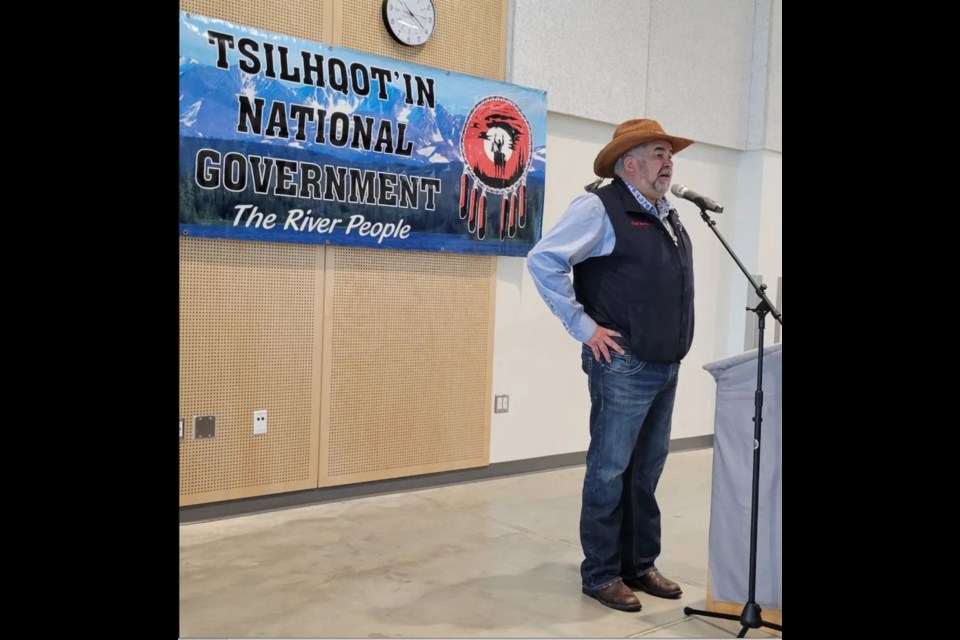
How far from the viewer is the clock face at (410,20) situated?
437cm

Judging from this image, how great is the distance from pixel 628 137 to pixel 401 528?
79.7 inches

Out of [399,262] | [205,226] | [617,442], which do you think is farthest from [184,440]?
[617,442]

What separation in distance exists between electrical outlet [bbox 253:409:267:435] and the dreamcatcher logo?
4.89 feet

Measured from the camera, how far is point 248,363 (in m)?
4.04

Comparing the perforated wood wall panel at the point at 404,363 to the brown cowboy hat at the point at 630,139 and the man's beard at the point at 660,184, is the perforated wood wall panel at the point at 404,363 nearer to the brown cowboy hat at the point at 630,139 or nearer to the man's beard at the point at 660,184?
the brown cowboy hat at the point at 630,139

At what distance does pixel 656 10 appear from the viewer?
563 cm

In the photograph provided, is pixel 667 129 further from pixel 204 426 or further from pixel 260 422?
pixel 204 426

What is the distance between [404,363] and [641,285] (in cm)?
191

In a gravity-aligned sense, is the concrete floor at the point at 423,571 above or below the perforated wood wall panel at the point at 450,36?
below

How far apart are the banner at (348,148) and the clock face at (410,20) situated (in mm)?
169

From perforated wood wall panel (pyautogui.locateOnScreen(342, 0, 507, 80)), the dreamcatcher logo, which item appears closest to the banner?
the dreamcatcher logo

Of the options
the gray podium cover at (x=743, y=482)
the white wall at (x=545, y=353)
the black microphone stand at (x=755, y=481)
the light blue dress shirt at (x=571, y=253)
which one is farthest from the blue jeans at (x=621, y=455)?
the white wall at (x=545, y=353)

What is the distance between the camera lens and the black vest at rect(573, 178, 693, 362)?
2.97m
